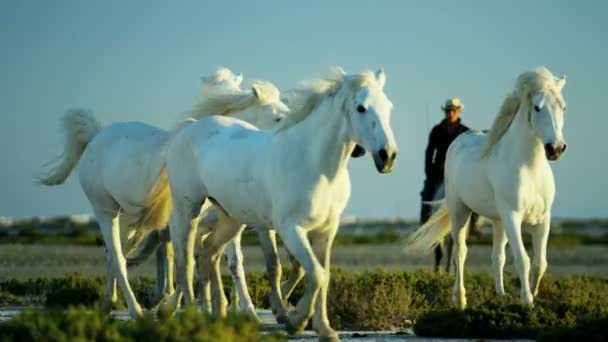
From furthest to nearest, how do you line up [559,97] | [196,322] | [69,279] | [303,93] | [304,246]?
[69,279] → [559,97] → [303,93] → [304,246] → [196,322]

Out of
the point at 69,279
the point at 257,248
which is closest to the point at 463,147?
the point at 69,279

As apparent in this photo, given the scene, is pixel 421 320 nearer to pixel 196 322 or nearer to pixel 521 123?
pixel 521 123

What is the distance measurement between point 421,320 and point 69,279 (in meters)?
8.97

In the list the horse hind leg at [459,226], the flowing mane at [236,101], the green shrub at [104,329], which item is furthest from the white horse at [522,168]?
the green shrub at [104,329]

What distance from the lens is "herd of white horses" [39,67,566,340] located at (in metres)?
12.8

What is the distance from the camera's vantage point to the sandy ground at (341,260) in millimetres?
40781

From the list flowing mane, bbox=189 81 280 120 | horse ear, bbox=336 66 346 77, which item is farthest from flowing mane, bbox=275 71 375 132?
flowing mane, bbox=189 81 280 120

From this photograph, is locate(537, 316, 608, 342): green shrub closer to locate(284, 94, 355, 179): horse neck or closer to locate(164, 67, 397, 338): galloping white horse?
locate(164, 67, 397, 338): galloping white horse

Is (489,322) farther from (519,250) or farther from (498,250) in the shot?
(498,250)

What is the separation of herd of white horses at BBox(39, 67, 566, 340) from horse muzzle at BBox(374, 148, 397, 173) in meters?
0.01

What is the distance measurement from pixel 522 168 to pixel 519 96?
0.78 meters

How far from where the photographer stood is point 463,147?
60.6 feet

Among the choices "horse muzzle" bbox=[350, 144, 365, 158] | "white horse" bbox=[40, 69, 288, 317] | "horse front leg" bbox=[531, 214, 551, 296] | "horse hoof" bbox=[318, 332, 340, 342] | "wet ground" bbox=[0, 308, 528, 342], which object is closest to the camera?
"horse hoof" bbox=[318, 332, 340, 342]

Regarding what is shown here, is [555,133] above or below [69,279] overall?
above
